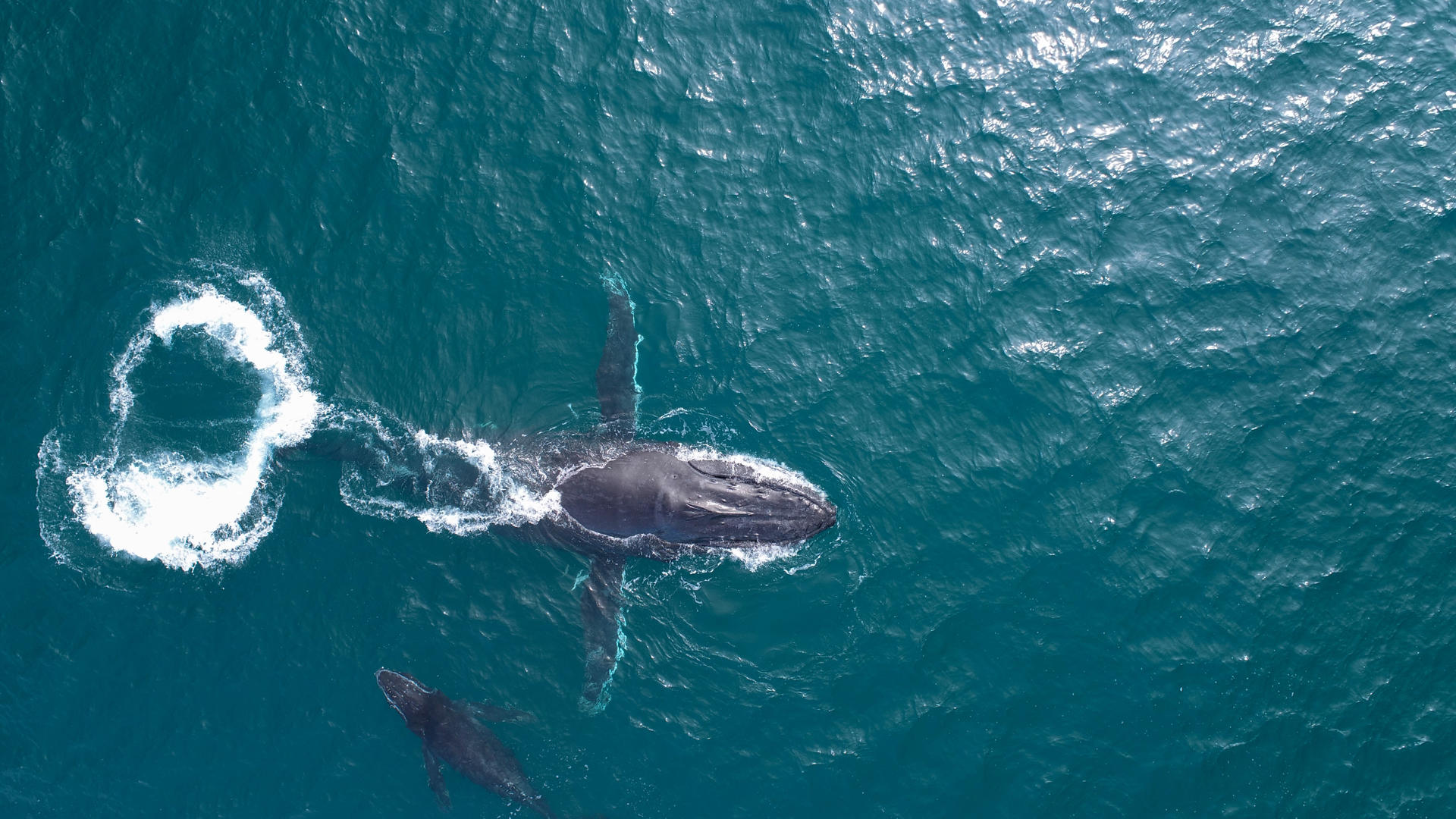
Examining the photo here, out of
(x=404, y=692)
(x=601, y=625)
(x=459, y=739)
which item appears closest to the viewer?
(x=459, y=739)

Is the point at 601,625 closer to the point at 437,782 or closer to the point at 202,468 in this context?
the point at 437,782

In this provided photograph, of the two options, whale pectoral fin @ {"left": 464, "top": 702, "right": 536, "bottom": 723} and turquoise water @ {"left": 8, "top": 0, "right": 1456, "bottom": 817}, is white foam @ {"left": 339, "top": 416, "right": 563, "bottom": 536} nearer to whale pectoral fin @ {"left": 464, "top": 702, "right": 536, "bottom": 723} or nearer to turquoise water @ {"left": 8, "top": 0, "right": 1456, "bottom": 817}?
turquoise water @ {"left": 8, "top": 0, "right": 1456, "bottom": 817}

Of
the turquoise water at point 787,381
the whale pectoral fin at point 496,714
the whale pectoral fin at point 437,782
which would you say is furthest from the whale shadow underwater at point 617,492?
the whale pectoral fin at point 437,782

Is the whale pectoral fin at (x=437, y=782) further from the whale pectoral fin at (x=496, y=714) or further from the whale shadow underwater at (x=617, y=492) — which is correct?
the whale shadow underwater at (x=617, y=492)

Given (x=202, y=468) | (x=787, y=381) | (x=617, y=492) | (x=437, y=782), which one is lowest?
(x=437, y=782)

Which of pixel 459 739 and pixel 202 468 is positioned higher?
pixel 202 468

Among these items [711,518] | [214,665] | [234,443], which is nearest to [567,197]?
[711,518]

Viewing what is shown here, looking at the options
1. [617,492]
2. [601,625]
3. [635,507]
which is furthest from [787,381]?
[601,625]
